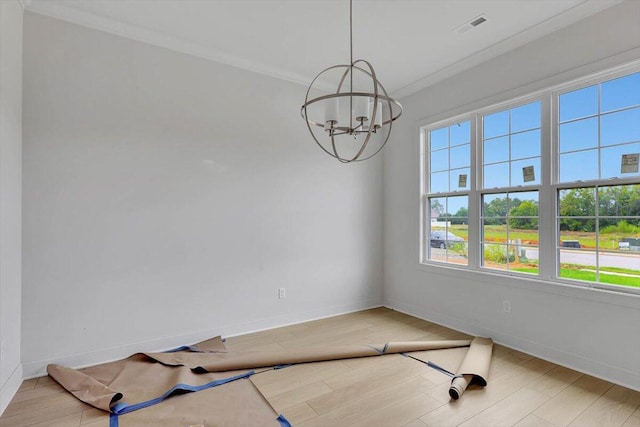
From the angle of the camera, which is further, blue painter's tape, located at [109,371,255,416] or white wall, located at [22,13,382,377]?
white wall, located at [22,13,382,377]

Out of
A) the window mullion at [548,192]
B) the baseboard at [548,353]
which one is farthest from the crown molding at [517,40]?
the baseboard at [548,353]

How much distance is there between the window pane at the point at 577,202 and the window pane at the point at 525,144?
452 mm

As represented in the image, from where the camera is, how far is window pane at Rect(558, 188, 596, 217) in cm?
279

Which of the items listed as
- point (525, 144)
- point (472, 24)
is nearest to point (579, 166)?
point (525, 144)

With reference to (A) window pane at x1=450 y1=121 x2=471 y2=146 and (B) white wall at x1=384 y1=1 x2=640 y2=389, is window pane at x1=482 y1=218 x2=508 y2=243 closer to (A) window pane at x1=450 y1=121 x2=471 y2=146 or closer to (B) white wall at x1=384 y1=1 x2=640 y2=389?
(B) white wall at x1=384 y1=1 x2=640 y2=389

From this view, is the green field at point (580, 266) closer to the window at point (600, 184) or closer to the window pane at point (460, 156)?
the window at point (600, 184)

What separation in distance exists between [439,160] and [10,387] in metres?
4.49

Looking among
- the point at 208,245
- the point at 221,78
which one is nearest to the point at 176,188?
the point at 208,245

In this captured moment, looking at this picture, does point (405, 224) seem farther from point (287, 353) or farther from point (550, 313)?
point (287, 353)

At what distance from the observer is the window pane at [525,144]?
10.3 ft

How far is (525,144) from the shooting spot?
10.6 ft

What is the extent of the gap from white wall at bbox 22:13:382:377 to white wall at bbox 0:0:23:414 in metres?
0.11

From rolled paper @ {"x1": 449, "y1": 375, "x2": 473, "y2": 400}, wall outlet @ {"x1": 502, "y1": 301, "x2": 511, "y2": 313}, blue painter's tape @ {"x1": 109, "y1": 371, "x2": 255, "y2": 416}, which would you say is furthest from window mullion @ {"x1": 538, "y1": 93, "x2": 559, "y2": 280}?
blue painter's tape @ {"x1": 109, "y1": 371, "x2": 255, "y2": 416}

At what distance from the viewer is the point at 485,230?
3570 millimetres
